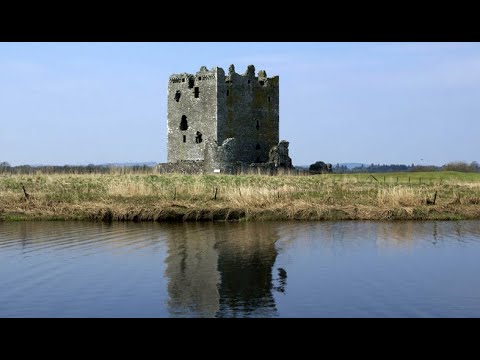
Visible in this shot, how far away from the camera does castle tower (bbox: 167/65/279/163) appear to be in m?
50.3

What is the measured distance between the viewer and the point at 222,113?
165 ft

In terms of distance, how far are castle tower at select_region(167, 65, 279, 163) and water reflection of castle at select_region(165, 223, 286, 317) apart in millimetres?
31074

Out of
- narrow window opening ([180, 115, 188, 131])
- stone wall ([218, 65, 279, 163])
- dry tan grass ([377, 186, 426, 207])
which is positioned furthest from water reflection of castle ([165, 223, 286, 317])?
narrow window opening ([180, 115, 188, 131])

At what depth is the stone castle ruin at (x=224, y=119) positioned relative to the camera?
49.9m

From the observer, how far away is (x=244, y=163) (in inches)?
1897

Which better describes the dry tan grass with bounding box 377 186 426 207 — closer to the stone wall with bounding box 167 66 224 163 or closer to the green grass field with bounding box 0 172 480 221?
the green grass field with bounding box 0 172 480 221

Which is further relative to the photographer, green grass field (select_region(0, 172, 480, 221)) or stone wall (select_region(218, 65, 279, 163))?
stone wall (select_region(218, 65, 279, 163))

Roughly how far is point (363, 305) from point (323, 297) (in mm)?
788

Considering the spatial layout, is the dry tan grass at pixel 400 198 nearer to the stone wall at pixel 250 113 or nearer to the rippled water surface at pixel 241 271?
the rippled water surface at pixel 241 271

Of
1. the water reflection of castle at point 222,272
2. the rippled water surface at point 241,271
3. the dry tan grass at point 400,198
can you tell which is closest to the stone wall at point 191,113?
the dry tan grass at point 400,198

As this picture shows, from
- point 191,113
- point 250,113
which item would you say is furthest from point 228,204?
point 250,113

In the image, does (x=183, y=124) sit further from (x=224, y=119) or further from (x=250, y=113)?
Result: (x=250, y=113)

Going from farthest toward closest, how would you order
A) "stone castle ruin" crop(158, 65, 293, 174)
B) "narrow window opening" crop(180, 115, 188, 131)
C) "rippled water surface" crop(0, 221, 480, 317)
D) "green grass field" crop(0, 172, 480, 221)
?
"narrow window opening" crop(180, 115, 188, 131) < "stone castle ruin" crop(158, 65, 293, 174) < "green grass field" crop(0, 172, 480, 221) < "rippled water surface" crop(0, 221, 480, 317)
